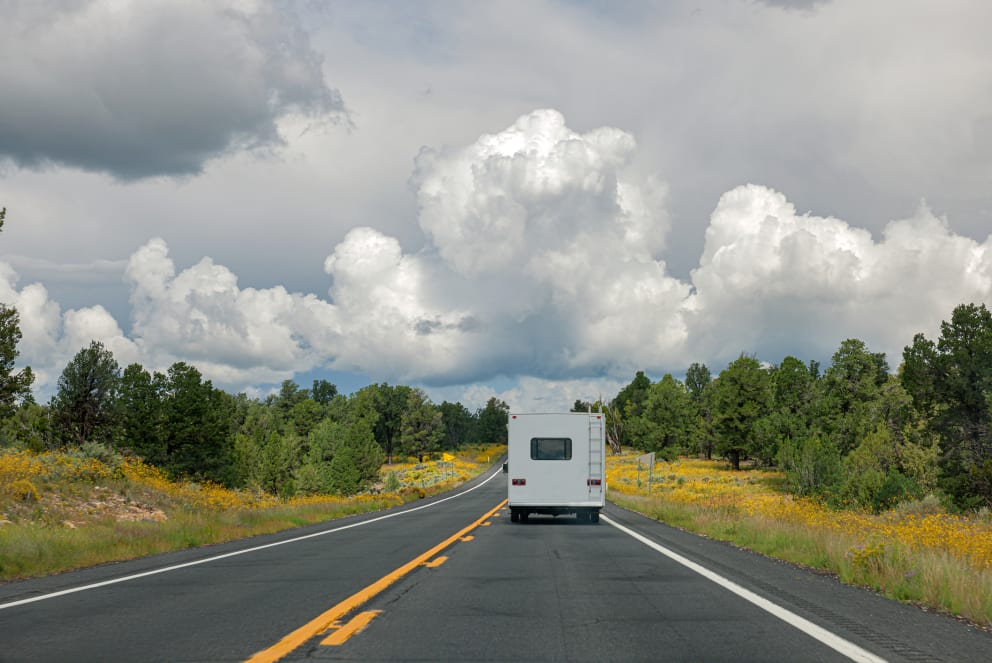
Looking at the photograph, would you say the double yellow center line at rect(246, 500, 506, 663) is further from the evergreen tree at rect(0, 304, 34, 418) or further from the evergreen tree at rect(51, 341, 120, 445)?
the evergreen tree at rect(51, 341, 120, 445)

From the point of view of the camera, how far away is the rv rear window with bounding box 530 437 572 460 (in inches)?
869

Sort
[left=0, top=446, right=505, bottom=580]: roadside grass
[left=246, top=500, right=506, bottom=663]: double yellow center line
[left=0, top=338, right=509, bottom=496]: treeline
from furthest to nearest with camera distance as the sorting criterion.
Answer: [left=0, top=338, right=509, bottom=496]: treeline
[left=0, top=446, right=505, bottom=580]: roadside grass
[left=246, top=500, right=506, bottom=663]: double yellow center line

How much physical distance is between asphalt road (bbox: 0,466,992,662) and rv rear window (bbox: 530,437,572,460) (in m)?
9.50

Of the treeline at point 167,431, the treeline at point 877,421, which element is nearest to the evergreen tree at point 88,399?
the treeline at point 167,431

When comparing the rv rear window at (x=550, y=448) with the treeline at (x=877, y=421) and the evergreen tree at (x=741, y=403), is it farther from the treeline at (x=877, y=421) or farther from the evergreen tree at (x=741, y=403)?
the evergreen tree at (x=741, y=403)

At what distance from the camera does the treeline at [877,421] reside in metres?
45.3

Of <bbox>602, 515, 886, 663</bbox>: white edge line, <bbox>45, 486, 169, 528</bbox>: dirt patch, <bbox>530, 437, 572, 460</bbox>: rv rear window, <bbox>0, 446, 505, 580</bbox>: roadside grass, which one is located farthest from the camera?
<bbox>530, 437, 572, 460</bbox>: rv rear window

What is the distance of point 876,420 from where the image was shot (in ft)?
203

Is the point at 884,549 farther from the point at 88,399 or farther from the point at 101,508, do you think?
the point at 88,399

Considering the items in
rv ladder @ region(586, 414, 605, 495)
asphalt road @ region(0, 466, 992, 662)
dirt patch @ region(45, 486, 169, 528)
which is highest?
rv ladder @ region(586, 414, 605, 495)

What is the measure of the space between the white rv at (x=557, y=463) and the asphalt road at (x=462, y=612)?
940 cm

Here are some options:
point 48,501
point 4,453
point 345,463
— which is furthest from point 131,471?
point 345,463

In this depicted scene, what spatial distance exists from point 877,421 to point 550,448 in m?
49.8

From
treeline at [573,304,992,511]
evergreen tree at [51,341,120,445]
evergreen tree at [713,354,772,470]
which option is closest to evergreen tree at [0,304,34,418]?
evergreen tree at [51,341,120,445]
